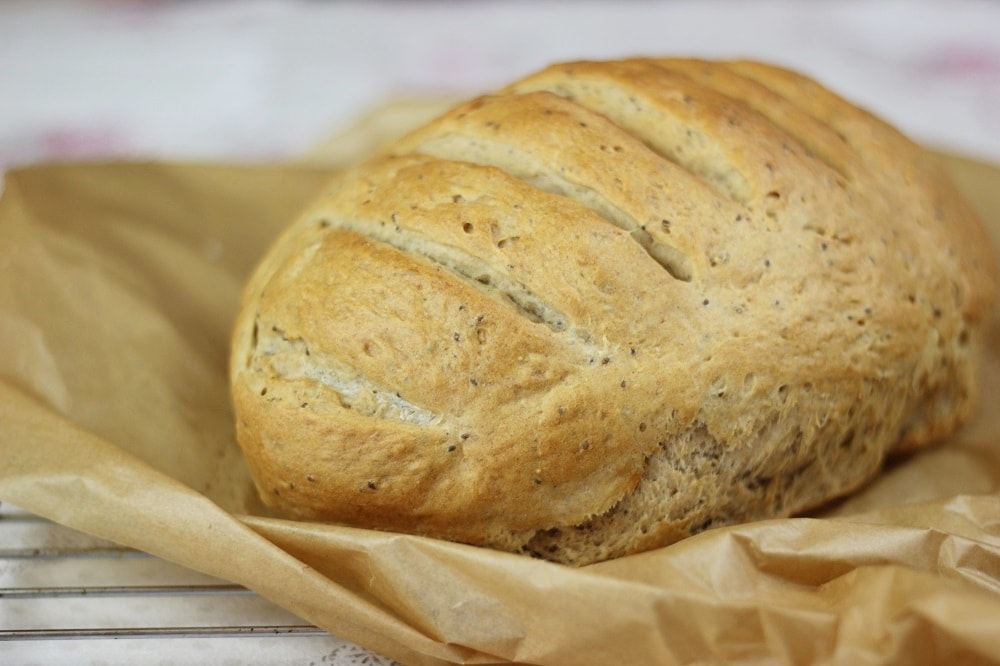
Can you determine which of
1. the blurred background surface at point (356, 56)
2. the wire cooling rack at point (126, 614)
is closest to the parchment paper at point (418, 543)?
the wire cooling rack at point (126, 614)

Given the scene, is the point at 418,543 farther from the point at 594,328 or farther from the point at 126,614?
the point at 126,614

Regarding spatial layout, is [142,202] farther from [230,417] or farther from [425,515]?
[425,515]

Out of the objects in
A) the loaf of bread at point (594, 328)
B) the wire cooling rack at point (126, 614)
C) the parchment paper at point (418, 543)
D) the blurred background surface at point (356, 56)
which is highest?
the blurred background surface at point (356, 56)

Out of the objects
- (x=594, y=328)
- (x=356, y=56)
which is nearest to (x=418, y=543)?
(x=594, y=328)

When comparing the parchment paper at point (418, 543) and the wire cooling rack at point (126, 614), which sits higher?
the parchment paper at point (418, 543)

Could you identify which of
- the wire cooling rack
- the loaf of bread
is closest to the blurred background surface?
the loaf of bread

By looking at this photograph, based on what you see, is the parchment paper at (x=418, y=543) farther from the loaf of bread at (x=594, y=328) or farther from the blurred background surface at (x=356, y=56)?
the blurred background surface at (x=356, y=56)
